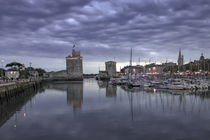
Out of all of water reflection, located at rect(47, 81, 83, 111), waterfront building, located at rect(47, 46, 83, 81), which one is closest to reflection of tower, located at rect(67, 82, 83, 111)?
water reflection, located at rect(47, 81, 83, 111)

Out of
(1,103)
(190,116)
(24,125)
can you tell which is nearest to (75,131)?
(24,125)

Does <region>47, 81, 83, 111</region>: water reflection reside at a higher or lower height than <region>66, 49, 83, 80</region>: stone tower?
lower

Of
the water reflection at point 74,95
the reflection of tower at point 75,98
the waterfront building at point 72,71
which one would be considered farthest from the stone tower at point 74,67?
the reflection of tower at point 75,98

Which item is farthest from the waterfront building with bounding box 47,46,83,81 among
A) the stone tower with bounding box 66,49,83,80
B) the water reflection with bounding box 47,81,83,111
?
the water reflection with bounding box 47,81,83,111

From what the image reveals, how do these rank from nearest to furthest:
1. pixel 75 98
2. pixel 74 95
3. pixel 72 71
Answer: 1. pixel 75 98
2. pixel 74 95
3. pixel 72 71

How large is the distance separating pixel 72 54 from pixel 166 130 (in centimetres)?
14623

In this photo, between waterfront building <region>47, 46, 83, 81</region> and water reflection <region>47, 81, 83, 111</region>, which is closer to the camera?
water reflection <region>47, 81, 83, 111</region>

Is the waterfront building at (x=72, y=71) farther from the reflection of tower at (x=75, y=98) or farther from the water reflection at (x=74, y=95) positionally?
the reflection of tower at (x=75, y=98)

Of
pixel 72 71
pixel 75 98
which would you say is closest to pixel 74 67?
pixel 72 71

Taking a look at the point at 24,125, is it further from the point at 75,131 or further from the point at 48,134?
the point at 75,131

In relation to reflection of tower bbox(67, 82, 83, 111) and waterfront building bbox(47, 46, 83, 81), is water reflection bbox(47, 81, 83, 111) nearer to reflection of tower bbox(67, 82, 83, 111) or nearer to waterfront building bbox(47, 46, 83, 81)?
reflection of tower bbox(67, 82, 83, 111)

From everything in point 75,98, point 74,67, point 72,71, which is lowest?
point 75,98

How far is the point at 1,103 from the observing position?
34.5m

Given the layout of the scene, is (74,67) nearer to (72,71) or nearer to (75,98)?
(72,71)
